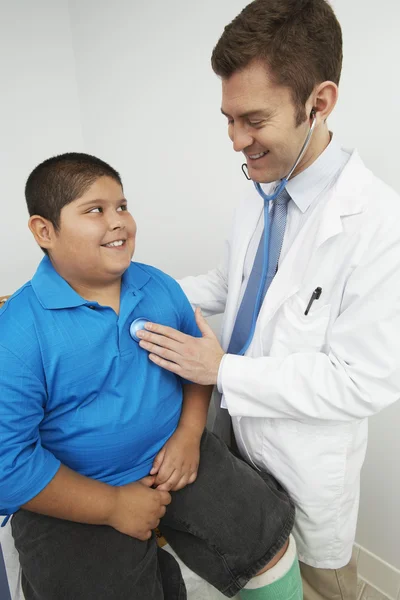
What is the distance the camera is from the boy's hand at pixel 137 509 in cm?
97

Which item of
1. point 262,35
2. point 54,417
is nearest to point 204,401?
point 54,417

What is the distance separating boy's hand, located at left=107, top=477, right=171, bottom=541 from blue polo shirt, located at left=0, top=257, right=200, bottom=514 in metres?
0.04

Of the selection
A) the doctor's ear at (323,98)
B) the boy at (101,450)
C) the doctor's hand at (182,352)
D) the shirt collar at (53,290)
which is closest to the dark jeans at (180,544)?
the boy at (101,450)

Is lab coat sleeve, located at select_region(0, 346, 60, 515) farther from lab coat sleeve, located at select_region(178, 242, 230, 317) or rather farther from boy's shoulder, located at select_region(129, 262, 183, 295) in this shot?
lab coat sleeve, located at select_region(178, 242, 230, 317)

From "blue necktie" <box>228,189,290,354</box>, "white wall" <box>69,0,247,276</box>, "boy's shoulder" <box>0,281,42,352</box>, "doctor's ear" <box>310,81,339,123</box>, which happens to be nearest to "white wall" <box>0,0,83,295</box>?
"white wall" <box>69,0,247,276</box>

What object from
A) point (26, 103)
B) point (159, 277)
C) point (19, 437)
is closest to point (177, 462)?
point (19, 437)

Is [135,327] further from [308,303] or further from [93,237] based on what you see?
[308,303]

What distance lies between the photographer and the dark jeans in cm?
90

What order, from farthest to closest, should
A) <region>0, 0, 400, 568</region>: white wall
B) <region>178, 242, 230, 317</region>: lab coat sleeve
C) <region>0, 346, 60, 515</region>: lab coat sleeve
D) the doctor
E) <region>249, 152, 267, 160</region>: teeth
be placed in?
1. <region>178, 242, 230, 317</region>: lab coat sleeve
2. <region>0, 0, 400, 568</region>: white wall
3. <region>249, 152, 267, 160</region>: teeth
4. the doctor
5. <region>0, 346, 60, 515</region>: lab coat sleeve

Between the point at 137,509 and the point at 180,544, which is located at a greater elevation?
the point at 137,509

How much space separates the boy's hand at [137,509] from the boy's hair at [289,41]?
3.14 ft

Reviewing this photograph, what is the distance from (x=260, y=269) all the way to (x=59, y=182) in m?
0.57

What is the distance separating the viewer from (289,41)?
935 millimetres

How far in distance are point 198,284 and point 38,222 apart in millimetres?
649
